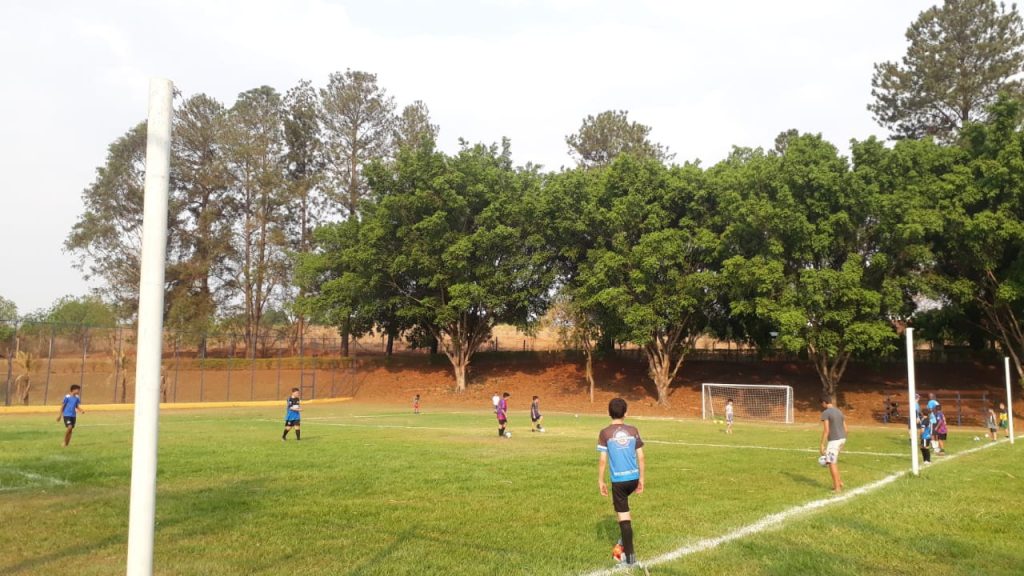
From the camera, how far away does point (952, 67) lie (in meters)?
48.9

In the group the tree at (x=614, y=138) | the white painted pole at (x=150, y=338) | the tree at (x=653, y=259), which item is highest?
the tree at (x=614, y=138)

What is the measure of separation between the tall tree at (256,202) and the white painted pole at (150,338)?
62599 mm

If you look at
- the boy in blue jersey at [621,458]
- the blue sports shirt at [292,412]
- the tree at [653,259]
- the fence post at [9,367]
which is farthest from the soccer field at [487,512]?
A: the tree at [653,259]

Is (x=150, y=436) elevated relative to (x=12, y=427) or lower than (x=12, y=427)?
elevated

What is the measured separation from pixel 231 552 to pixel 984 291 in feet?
146

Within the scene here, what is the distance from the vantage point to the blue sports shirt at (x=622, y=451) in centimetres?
816

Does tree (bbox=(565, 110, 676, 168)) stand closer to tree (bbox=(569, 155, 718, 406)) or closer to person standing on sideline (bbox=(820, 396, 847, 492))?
tree (bbox=(569, 155, 718, 406))

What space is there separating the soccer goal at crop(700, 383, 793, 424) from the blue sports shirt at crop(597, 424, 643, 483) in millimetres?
33121

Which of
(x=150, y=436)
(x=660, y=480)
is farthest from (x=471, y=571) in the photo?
(x=660, y=480)

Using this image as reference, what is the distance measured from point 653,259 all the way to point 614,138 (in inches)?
944

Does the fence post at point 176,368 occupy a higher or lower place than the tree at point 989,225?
lower

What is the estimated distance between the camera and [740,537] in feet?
29.7

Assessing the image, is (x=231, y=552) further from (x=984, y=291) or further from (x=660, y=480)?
(x=984, y=291)

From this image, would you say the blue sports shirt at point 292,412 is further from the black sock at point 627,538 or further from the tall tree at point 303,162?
the tall tree at point 303,162
